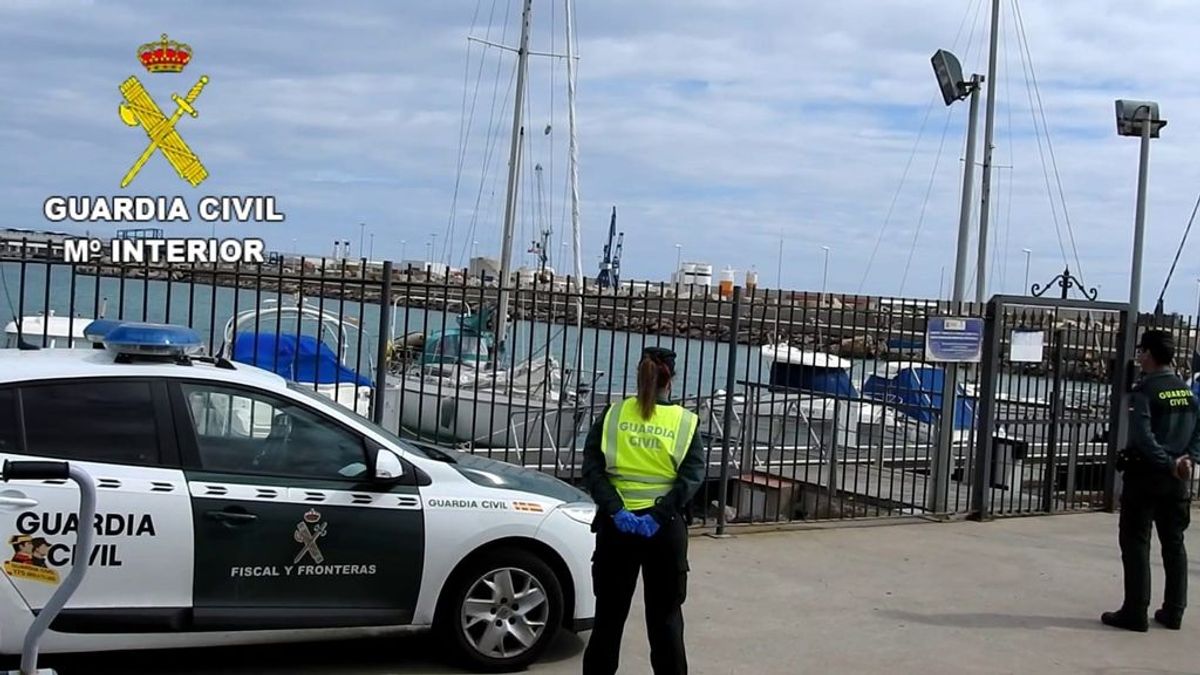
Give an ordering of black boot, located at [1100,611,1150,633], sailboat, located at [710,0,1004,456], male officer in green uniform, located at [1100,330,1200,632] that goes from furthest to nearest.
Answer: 1. sailboat, located at [710,0,1004,456]
2. black boot, located at [1100,611,1150,633]
3. male officer in green uniform, located at [1100,330,1200,632]

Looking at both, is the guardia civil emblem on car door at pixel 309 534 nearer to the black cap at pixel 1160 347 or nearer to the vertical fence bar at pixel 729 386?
the vertical fence bar at pixel 729 386

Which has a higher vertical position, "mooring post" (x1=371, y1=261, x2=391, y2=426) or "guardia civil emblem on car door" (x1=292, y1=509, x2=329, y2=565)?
"mooring post" (x1=371, y1=261, x2=391, y2=426)

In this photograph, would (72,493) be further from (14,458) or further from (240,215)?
(240,215)

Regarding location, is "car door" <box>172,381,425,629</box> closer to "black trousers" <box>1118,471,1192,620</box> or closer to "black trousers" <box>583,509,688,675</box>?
"black trousers" <box>583,509,688,675</box>

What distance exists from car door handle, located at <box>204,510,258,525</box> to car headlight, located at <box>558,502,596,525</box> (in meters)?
1.66

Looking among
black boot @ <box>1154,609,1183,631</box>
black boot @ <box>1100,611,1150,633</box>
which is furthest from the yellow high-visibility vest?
black boot @ <box>1154,609,1183,631</box>

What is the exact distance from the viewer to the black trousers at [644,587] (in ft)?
19.1

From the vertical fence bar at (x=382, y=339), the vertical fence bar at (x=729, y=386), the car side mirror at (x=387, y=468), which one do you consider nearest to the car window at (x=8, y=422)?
the car side mirror at (x=387, y=468)

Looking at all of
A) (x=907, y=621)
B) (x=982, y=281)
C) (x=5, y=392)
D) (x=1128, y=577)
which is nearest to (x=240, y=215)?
(x=5, y=392)

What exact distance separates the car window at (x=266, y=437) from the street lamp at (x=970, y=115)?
32.2 ft

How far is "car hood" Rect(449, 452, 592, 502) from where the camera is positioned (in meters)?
6.83

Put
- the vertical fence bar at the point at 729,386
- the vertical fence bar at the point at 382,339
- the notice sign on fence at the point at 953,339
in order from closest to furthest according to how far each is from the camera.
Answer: the vertical fence bar at the point at 382,339 → the vertical fence bar at the point at 729,386 → the notice sign on fence at the point at 953,339

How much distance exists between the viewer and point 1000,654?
7.74 m

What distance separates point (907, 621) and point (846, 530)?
3.24m
